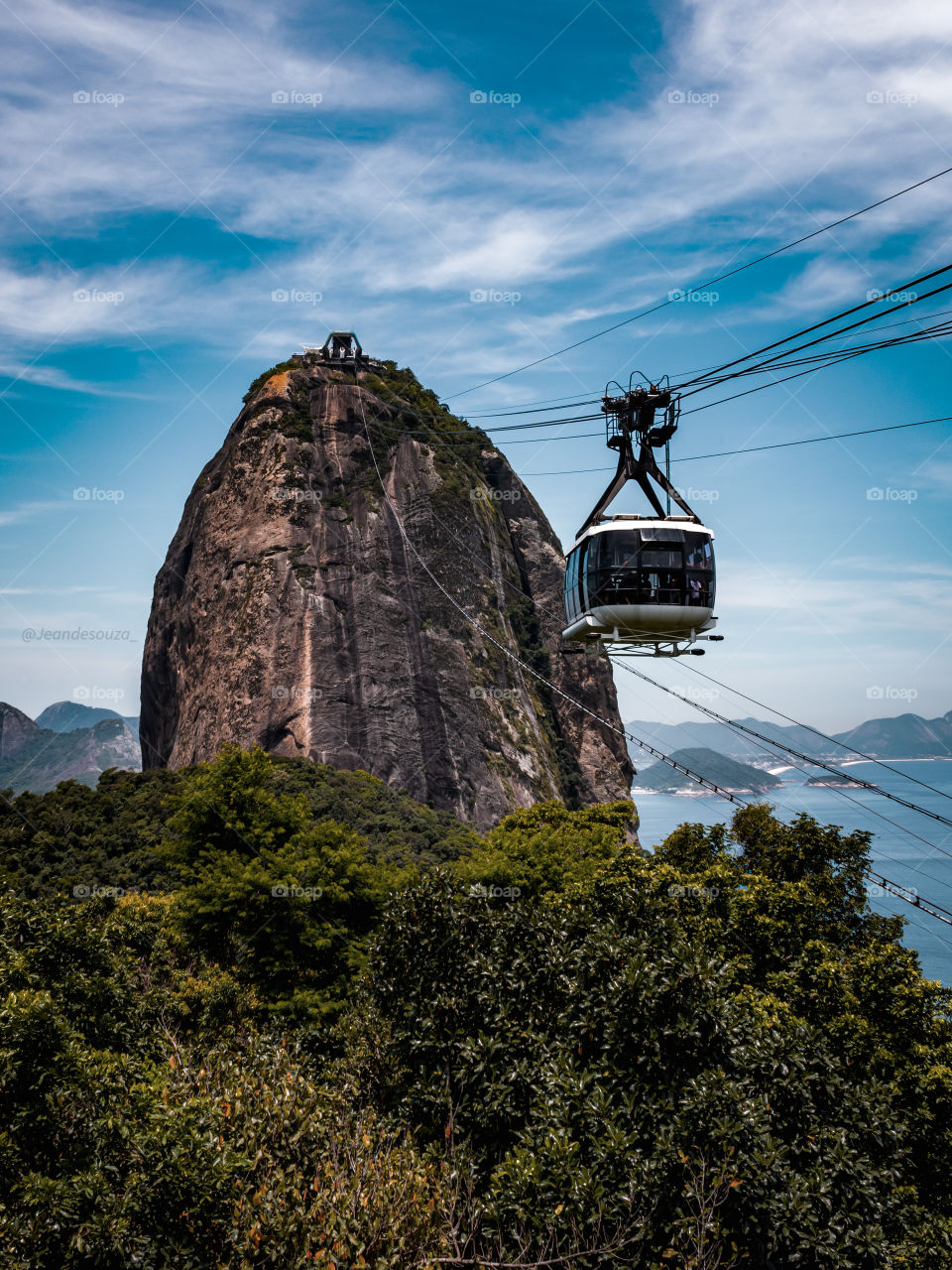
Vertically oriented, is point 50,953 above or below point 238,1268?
above

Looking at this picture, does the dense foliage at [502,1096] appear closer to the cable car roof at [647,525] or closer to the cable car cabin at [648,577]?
the cable car cabin at [648,577]

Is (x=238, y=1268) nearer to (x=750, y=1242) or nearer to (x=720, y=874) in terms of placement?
(x=750, y=1242)

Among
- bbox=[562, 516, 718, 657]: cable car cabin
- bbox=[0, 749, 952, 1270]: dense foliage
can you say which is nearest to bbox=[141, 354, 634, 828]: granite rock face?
bbox=[0, 749, 952, 1270]: dense foliage

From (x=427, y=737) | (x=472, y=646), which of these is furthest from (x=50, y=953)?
(x=472, y=646)

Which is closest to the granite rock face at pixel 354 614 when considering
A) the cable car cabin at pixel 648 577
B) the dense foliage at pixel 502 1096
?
the dense foliage at pixel 502 1096

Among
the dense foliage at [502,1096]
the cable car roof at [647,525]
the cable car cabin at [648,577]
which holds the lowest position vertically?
the dense foliage at [502,1096]

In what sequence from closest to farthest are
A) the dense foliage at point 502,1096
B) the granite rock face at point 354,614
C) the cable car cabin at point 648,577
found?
the dense foliage at point 502,1096, the cable car cabin at point 648,577, the granite rock face at point 354,614

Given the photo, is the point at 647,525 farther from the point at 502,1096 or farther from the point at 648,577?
the point at 502,1096
